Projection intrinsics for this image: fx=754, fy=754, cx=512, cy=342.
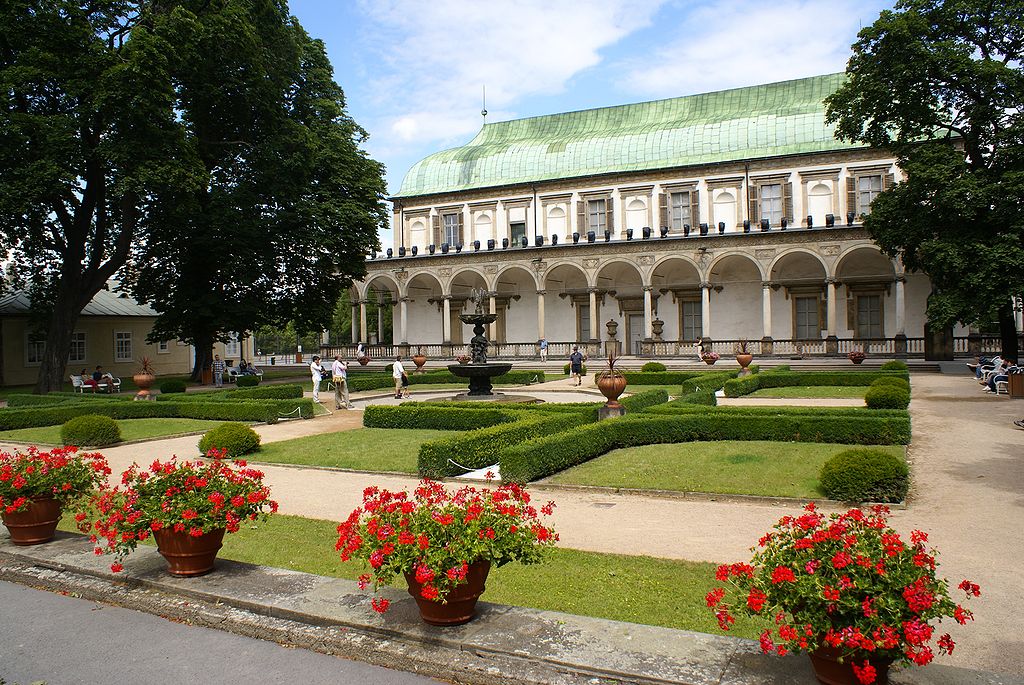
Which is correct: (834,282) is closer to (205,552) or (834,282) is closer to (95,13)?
(95,13)

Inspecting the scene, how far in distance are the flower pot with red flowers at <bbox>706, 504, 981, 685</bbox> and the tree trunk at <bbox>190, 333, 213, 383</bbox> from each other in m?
36.2

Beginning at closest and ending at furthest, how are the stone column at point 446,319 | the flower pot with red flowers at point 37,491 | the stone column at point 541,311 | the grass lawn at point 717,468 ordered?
the flower pot with red flowers at point 37,491, the grass lawn at point 717,468, the stone column at point 541,311, the stone column at point 446,319

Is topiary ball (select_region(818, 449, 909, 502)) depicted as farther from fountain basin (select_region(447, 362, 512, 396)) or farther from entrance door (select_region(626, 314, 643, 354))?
entrance door (select_region(626, 314, 643, 354))

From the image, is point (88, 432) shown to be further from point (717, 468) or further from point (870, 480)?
point (870, 480)

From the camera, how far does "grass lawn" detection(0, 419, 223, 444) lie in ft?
59.3

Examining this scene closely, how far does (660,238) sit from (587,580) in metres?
38.4

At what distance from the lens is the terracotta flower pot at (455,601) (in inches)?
202

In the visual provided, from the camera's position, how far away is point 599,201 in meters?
47.7

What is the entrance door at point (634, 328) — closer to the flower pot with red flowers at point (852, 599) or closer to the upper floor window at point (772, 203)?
the upper floor window at point (772, 203)

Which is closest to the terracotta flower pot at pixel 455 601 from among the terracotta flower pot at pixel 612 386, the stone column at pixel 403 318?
the terracotta flower pot at pixel 612 386

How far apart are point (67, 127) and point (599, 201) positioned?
30.3 meters

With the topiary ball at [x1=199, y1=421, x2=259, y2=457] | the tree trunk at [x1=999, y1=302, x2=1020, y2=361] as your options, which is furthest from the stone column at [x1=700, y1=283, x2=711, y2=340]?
the topiary ball at [x1=199, y1=421, x2=259, y2=457]

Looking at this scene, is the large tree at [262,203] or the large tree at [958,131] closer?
the large tree at [958,131]

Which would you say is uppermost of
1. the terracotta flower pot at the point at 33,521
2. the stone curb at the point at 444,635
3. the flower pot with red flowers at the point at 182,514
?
the flower pot with red flowers at the point at 182,514
